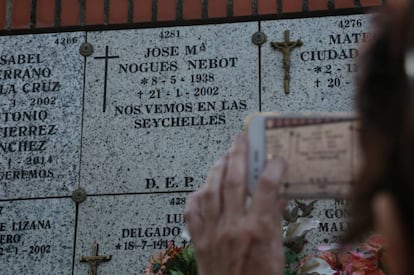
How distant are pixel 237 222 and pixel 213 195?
0.06m

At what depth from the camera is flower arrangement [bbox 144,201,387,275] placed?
159 inches

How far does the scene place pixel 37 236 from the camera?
674cm

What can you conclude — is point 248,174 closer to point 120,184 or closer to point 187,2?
point 120,184

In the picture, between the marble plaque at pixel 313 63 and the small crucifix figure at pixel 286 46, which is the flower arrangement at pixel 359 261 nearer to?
the marble plaque at pixel 313 63

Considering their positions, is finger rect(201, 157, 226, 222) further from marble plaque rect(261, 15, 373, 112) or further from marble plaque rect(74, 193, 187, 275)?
marble plaque rect(261, 15, 373, 112)

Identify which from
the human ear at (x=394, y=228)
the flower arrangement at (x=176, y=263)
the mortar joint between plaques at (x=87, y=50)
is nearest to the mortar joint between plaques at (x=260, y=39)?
the mortar joint between plaques at (x=87, y=50)

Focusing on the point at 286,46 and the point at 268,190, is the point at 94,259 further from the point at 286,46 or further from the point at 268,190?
the point at 268,190

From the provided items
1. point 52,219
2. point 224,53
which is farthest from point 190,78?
point 52,219

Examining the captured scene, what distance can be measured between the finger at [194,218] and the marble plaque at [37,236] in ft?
16.8

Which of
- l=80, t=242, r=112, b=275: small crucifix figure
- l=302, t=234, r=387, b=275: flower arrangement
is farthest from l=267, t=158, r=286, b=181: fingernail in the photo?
l=80, t=242, r=112, b=275: small crucifix figure

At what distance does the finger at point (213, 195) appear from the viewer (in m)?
1.46

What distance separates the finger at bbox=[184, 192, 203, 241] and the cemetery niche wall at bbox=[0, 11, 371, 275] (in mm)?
4890

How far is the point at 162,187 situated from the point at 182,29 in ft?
4.06

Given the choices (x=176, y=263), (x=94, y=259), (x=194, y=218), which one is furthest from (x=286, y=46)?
(x=194, y=218)
